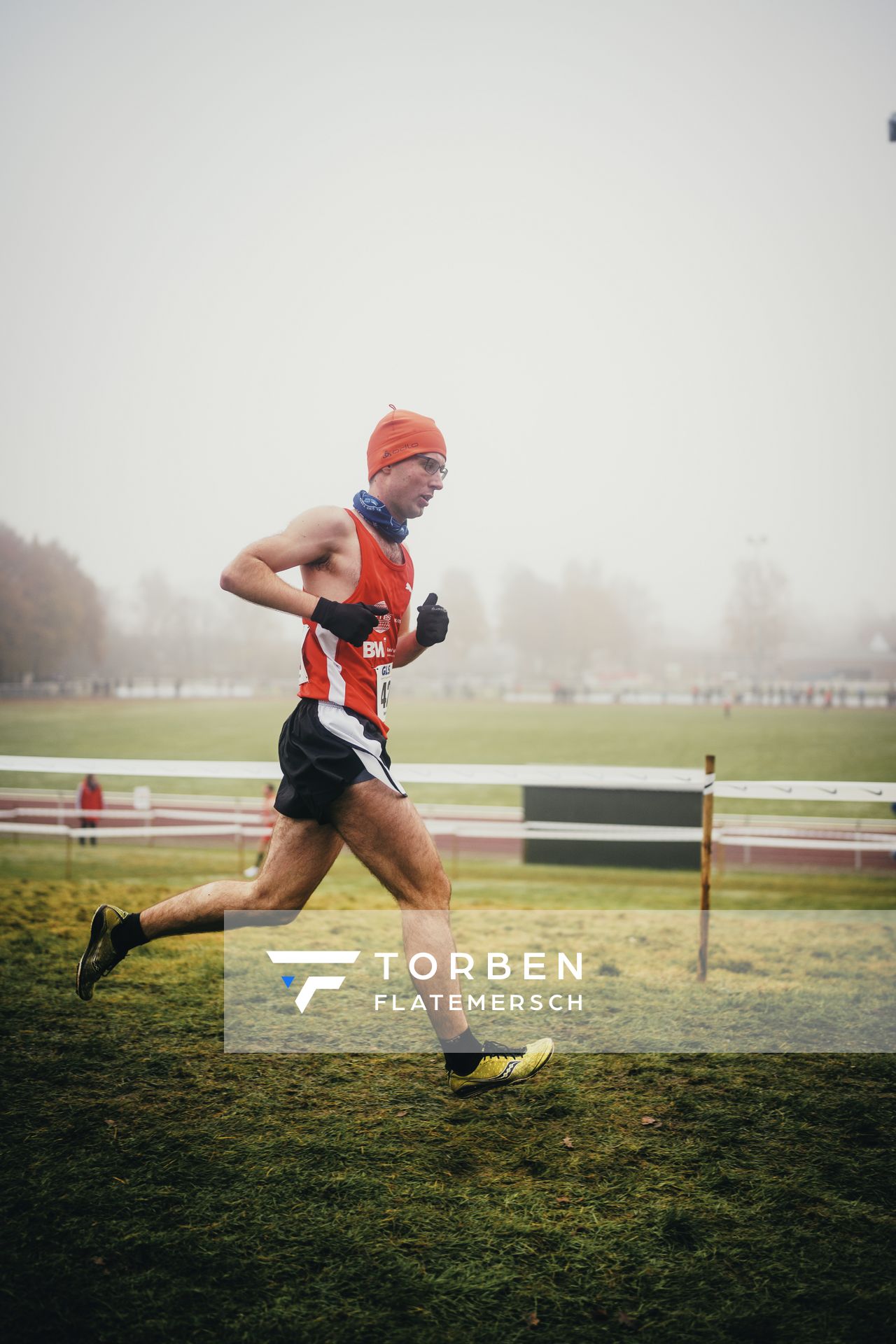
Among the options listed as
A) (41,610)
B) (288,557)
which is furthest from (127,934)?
(41,610)

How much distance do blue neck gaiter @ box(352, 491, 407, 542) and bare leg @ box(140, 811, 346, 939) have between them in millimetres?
1039

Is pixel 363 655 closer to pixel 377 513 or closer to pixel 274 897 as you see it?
pixel 377 513

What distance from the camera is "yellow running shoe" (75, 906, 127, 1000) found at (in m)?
3.16

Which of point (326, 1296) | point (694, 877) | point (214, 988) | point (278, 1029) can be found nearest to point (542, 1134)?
point (326, 1296)

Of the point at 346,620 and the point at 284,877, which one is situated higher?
the point at 346,620

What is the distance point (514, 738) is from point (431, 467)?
3795cm

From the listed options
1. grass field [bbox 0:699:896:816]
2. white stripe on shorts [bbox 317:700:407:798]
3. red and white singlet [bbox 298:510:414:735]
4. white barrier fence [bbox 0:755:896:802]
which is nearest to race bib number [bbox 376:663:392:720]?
red and white singlet [bbox 298:510:414:735]

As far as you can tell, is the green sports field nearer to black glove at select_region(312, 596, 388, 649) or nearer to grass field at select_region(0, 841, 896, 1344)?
grass field at select_region(0, 841, 896, 1344)

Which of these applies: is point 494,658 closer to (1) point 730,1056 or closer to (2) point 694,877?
(2) point 694,877

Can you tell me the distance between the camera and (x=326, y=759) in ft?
9.01

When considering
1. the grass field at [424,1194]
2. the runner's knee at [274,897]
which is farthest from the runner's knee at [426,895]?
the grass field at [424,1194]

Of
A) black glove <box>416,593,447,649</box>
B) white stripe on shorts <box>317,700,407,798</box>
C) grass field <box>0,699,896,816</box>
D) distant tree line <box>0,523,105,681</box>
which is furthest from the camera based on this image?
distant tree line <box>0,523,105,681</box>

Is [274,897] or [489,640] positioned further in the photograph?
[489,640]

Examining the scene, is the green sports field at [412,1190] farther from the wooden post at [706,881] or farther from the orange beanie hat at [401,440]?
the orange beanie hat at [401,440]
